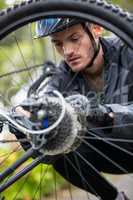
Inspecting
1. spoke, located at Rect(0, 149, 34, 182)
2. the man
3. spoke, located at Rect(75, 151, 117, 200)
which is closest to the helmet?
the man

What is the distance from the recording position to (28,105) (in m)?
2.83

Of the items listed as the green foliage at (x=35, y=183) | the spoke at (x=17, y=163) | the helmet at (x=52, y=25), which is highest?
the helmet at (x=52, y=25)

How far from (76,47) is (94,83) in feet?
0.85

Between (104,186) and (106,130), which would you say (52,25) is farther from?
(104,186)

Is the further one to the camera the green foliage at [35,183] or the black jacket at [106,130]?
the green foliage at [35,183]

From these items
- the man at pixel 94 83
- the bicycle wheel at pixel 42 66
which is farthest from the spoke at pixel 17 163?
the man at pixel 94 83

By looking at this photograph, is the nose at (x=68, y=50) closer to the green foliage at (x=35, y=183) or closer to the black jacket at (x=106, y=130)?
the black jacket at (x=106, y=130)

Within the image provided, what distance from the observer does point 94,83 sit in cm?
362

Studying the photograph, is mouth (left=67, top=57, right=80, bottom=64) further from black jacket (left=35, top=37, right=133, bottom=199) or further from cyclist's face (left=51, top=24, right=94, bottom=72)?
black jacket (left=35, top=37, right=133, bottom=199)

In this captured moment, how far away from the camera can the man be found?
333 centimetres

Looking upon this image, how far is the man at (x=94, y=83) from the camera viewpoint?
3.33 metres

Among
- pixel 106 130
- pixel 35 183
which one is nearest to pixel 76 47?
pixel 106 130

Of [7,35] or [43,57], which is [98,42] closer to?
[7,35]

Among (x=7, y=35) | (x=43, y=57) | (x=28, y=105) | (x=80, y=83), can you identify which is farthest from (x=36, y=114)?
(x=43, y=57)
